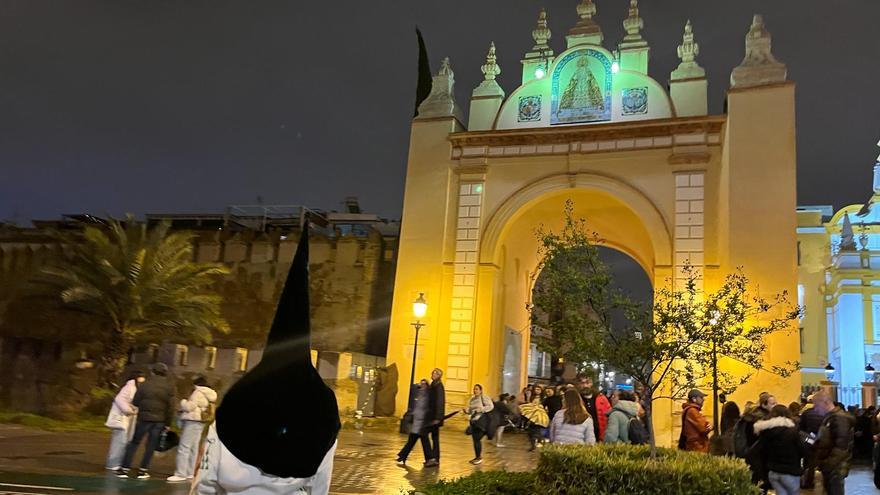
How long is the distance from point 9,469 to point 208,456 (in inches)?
299

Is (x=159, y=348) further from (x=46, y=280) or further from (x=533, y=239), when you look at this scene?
(x=533, y=239)

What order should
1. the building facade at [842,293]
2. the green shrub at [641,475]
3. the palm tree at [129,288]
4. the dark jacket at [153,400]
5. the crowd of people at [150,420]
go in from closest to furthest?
1. the green shrub at [641,475]
2. the crowd of people at [150,420]
3. the dark jacket at [153,400]
4. the palm tree at [129,288]
5. the building facade at [842,293]

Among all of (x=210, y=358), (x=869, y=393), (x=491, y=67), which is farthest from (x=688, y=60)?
(x=210, y=358)

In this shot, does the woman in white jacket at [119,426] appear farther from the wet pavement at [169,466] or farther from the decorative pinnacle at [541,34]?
the decorative pinnacle at [541,34]

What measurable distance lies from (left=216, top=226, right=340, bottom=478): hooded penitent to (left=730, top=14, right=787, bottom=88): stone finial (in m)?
17.8

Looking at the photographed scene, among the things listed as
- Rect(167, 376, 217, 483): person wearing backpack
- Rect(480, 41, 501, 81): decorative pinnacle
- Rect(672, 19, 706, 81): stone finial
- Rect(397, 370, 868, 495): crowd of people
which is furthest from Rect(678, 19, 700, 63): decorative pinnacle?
Rect(167, 376, 217, 483): person wearing backpack

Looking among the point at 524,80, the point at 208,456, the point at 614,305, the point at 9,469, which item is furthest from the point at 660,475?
the point at 524,80

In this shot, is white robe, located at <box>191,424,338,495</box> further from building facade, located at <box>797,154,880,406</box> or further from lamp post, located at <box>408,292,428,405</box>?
building facade, located at <box>797,154,880,406</box>

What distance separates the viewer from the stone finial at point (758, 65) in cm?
1809

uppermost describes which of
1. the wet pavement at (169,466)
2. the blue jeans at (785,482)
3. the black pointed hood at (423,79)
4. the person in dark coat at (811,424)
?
the black pointed hood at (423,79)

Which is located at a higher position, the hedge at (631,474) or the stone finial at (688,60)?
the stone finial at (688,60)

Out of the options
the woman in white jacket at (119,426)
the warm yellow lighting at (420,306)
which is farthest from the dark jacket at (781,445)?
the warm yellow lighting at (420,306)

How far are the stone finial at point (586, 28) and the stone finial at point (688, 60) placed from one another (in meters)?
2.37

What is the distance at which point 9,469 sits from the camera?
8.94 m
